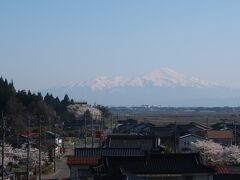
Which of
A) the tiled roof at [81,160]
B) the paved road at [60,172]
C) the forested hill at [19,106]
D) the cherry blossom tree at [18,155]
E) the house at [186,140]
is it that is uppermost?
the forested hill at [19,106]

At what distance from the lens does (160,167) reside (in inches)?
841

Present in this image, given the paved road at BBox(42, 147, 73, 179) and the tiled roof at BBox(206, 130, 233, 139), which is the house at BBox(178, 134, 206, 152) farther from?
the paved road at BBox(42, 147, 73, 179)

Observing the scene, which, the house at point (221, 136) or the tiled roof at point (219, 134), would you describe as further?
the tiled roof at point (219, 134)

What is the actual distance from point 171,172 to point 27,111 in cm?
4569

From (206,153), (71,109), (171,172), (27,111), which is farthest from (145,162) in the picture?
(71,109)

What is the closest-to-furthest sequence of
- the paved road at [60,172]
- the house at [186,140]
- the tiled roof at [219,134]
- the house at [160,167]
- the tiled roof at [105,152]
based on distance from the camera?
the house at [160,167]
the tiled roof at [105,152]
the paved road at [60,172]
the house at [186,140]
the tiled roof at [219,134]

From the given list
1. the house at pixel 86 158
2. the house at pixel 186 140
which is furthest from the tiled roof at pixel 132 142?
the house at pixel 186 140

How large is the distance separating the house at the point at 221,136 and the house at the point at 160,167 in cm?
3624

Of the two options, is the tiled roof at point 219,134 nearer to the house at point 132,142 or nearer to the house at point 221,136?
the house at point 221,136

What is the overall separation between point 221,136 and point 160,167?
38.6m

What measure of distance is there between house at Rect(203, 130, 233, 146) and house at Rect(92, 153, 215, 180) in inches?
1427

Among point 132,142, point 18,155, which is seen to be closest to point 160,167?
point 132,142

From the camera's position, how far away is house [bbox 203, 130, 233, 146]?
58.0 m

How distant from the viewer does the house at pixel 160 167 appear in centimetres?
2119
